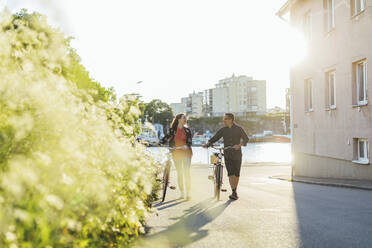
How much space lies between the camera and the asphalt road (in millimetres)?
5410

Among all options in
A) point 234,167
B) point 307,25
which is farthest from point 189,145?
point 307,25

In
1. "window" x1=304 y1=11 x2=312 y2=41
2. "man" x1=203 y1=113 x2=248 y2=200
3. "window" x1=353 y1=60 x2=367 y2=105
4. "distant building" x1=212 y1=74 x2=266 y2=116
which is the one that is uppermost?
"distant building" x1=212 y1=74 x2=266 y2=116

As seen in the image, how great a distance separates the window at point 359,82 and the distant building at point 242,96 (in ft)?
529

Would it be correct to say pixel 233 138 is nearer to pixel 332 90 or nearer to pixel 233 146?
pixel 233 146

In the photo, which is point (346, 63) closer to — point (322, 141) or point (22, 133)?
point (322, 141)

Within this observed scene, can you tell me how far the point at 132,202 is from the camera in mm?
4520

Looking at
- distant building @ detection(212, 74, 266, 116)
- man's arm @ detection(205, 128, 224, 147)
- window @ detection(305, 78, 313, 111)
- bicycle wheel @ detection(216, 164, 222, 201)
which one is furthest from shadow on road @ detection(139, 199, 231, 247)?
distant building @ detection(212, 74, 266, 116)

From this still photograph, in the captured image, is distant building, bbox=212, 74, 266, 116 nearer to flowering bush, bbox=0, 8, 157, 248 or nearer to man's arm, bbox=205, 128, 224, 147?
man's arm, bbox=205, 128, 224, 147

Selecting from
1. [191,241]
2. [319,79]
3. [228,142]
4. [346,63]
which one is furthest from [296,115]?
[191,241]

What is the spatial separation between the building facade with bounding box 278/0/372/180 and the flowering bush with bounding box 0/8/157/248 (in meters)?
12.0

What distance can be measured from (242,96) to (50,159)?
18000 cm

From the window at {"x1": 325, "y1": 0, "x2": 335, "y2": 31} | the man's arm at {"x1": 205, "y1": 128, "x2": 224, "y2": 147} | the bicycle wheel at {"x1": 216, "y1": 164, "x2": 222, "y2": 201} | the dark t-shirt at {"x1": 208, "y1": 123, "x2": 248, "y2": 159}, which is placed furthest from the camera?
the window at {"x1": 325, "y1": 0, "x2": 335, "y2": 31}

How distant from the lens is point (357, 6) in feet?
49.3

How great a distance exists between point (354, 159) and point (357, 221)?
9.24 m
